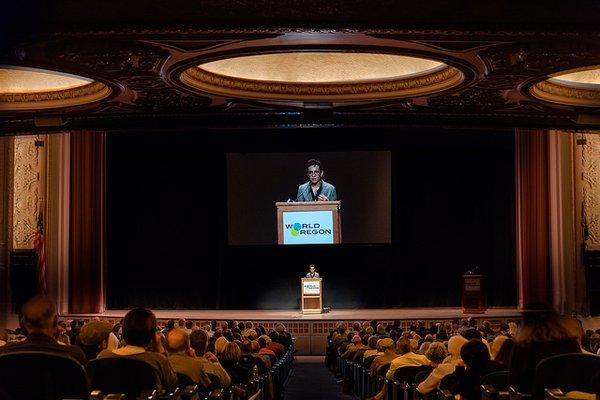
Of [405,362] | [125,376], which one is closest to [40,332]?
[125,376]

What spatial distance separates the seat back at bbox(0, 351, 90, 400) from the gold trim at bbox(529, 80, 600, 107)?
8.83 m

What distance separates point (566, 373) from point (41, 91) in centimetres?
945

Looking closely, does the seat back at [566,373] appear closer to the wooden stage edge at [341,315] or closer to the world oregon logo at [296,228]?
the wooden stage edge at [341,315]

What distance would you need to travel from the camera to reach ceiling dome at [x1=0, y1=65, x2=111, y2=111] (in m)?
11.9

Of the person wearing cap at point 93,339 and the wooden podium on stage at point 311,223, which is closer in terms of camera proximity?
the person wearing cap at point 93,339

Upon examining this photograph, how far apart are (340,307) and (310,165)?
333 cm

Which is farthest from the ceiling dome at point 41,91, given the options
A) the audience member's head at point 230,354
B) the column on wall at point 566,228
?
the column on wall at point 566,228

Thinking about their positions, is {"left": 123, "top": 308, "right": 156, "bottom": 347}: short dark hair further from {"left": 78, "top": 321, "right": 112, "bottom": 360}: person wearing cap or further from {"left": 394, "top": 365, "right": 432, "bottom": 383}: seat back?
{"left": 394, "top": 365, "right": 432, "bottom": 383}: seat back

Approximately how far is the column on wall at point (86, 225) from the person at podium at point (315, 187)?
416 centimetres

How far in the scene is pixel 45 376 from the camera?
12.8 feet

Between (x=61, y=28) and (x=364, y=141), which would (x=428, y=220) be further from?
(x=61, y=28)

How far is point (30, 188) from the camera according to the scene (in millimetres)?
17703

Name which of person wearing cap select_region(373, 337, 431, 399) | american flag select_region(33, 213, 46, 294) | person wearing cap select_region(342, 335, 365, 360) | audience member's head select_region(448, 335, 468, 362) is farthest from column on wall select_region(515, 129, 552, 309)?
audience member's head select_region(448, 335, 468, 362)

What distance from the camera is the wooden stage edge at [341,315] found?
53.5ft
